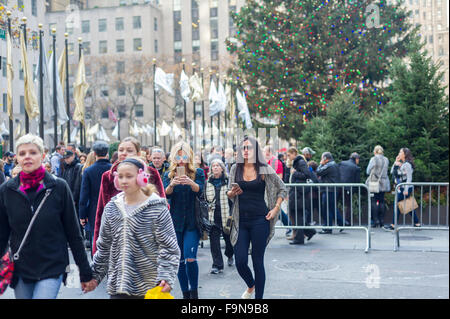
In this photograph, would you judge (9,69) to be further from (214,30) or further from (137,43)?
(214,30)

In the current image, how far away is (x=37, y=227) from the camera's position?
13.6ft

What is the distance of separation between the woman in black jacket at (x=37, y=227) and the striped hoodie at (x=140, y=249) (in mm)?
266

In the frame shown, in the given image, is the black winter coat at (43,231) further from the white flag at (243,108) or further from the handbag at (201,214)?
the white flag at (243,108)

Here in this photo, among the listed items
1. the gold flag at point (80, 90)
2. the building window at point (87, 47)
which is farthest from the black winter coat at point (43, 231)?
the building window at point (87, 47)

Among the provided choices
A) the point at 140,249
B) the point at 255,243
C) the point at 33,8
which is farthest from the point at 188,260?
the point at 33,8

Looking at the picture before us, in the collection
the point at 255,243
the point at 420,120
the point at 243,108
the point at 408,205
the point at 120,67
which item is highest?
the point at 120,67

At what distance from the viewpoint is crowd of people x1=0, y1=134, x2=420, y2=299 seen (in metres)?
4.16

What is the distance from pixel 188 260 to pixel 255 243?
0.78 meters

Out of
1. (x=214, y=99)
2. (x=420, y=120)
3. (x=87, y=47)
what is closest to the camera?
(x=420, y=120)

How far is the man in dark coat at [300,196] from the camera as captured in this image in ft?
37.9

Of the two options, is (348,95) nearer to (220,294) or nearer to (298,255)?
(298,255)

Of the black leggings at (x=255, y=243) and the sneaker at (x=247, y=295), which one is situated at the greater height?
the black leggings at (x=255, y=243)

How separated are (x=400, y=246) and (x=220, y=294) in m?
5.07

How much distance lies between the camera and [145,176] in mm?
4250
